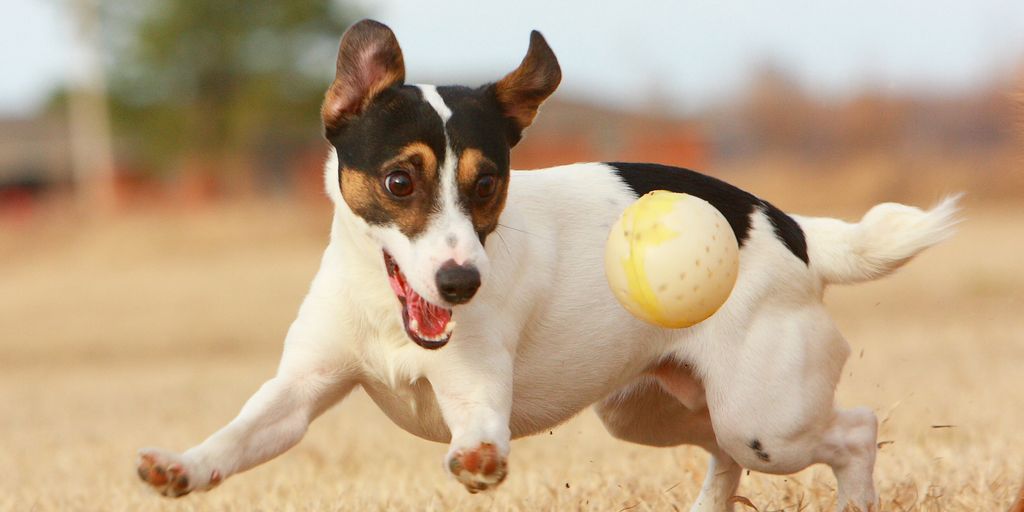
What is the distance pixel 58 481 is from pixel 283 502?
164cm

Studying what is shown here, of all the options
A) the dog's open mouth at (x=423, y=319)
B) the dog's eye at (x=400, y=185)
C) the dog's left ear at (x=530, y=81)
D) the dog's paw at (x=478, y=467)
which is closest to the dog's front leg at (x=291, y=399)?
the dog's open mouth at (x=423, y=319)

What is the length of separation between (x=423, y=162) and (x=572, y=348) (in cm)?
84

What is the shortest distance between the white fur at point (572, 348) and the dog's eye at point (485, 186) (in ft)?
0.37

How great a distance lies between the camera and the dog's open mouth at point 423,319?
3529 mm

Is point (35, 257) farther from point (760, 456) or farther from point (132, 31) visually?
point (760, 456)

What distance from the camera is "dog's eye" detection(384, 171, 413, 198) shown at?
11.6 ft

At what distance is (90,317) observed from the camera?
1900 cm

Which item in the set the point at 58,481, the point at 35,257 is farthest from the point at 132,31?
the point at 58,481

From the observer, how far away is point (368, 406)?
31.2 ft

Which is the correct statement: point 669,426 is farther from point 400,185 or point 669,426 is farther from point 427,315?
point 400,185

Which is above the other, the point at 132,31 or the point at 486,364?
the point at 486,364

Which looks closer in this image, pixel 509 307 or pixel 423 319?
pixel 423 319

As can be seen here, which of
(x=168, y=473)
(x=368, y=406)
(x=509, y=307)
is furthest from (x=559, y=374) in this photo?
(x=368, y=406)

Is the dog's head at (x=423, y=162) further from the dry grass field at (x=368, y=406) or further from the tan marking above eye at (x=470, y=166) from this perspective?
the dry grass field at (x=368, y=406)
